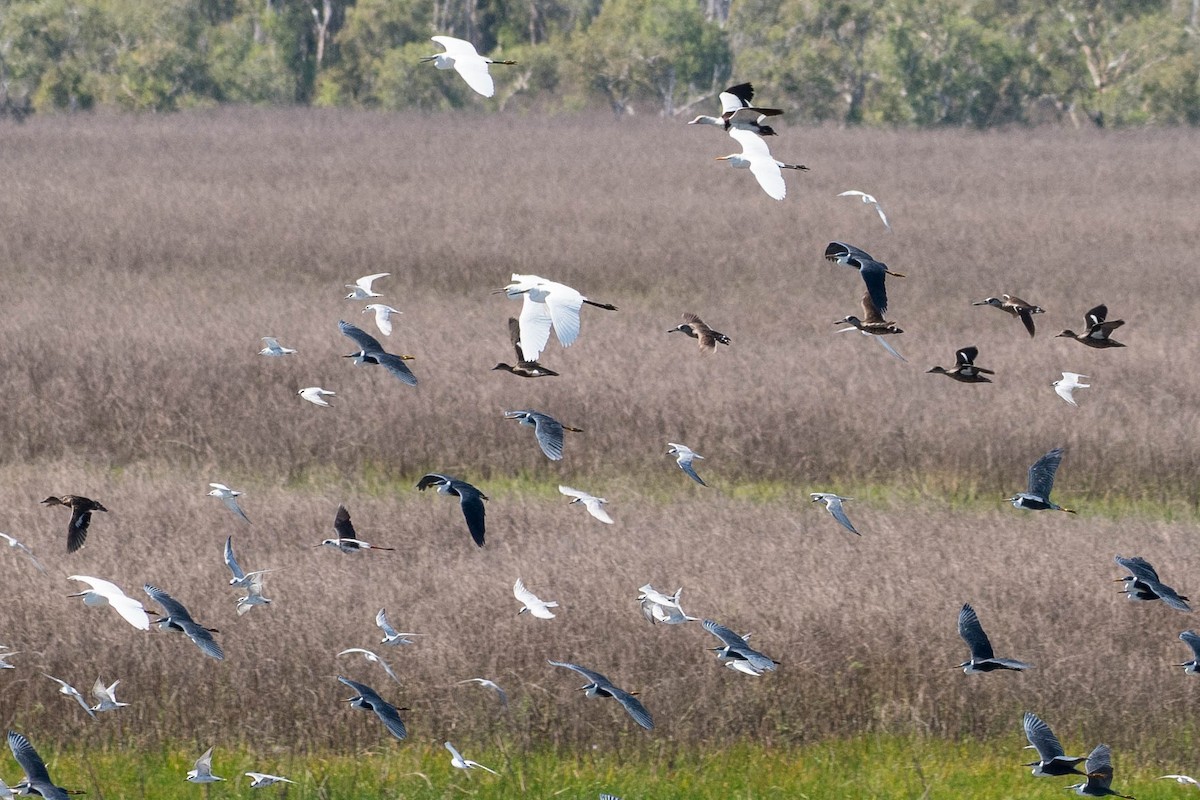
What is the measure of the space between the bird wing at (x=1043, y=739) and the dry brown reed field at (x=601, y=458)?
149 centimetres

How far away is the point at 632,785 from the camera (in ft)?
20.7

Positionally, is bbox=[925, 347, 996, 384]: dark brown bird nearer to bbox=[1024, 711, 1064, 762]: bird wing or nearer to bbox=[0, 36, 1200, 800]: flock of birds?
bbox=[0, 36, 1200, 800]: flock of birds

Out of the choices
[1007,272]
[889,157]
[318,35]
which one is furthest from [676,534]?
[318,35]

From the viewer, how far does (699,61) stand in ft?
135

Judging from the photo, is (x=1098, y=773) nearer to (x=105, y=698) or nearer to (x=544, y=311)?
(x=544, y=311)

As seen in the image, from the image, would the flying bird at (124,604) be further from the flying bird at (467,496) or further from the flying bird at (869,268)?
the flying bird at (869,268)

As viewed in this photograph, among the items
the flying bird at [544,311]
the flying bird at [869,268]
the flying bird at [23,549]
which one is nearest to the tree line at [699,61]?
the flying bird at [23,549]

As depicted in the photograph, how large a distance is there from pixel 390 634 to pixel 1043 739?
7.44 feet

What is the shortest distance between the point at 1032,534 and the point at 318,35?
4332cm

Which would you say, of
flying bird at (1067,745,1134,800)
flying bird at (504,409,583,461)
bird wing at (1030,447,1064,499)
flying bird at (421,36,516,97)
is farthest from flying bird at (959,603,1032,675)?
flying bird at (421,36,516,97)

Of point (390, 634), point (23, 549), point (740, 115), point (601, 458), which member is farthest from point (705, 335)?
point (601, 458)

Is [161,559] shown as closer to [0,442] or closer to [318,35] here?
[0,442]

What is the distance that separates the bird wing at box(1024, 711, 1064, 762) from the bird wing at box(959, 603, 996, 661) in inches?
13.9

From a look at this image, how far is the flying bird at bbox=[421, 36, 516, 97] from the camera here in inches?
210
